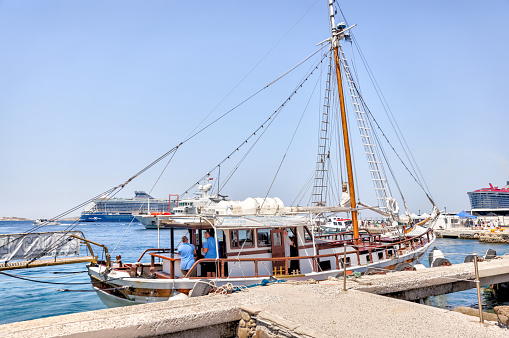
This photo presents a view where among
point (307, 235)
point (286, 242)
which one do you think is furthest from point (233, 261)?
point (307, 235)

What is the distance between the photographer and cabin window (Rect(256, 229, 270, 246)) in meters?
13.6

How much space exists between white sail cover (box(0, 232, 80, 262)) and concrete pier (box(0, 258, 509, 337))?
3.22m

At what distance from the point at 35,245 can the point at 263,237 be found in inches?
295

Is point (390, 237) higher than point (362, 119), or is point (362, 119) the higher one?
point (362, 119)

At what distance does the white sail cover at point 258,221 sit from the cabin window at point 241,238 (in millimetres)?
458

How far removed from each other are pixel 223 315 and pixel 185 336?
0.85 m

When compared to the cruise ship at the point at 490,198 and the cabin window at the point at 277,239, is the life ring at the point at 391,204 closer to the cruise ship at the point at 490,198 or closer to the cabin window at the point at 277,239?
the cabin window at the point at 277,239

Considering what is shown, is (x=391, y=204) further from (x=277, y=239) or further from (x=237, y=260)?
(x=237, y=260)

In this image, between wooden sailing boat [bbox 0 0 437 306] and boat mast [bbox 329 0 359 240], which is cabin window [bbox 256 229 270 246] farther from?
boat mast [bbox 329 0 359 240]

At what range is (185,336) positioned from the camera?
7164mm

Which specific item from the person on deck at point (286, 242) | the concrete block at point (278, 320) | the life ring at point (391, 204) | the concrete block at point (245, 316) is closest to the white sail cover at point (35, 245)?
the concrete block at point (245, 316)

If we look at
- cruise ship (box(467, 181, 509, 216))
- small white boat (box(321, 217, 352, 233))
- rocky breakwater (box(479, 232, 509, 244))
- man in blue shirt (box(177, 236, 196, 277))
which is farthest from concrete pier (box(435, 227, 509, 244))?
cruise ship (box(467, 181, 509, 216))

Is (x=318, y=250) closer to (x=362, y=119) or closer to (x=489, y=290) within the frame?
(x=489, y=290)

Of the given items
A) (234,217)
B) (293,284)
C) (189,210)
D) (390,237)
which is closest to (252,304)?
(293,284)
